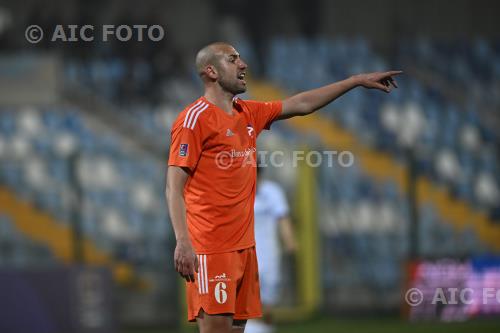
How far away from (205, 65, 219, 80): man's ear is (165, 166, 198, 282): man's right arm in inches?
22.6

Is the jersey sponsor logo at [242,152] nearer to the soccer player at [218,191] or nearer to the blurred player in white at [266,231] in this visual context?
the soccer player at [218,191]

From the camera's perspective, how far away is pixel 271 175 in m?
12.6

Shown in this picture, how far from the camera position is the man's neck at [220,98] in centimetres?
558

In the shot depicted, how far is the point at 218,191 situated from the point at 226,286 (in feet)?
1.67

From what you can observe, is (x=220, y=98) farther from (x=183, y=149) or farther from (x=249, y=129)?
(x=183, y=149)

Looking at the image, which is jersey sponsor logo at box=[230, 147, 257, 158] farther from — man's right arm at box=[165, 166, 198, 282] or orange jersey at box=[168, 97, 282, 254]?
man's right arm at box=[165, 166, 198, 282]

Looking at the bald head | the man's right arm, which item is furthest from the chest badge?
the man's right arm

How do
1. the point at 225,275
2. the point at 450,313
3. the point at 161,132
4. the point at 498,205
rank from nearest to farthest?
the point at 225,275 < the point at 450,313 < the point at 498,205 < the point at 161,132

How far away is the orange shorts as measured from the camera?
5.39 m

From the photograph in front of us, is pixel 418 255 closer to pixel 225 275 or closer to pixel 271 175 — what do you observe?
pixel 271 175

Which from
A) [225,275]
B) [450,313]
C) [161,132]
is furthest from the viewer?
[161,132]

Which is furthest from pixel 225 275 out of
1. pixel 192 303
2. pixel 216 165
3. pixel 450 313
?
pixel 450 313

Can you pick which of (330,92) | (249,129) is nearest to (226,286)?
(249,129)

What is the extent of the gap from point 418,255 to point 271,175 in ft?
6.70
